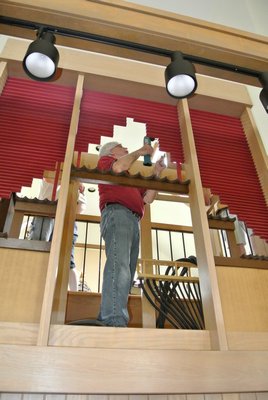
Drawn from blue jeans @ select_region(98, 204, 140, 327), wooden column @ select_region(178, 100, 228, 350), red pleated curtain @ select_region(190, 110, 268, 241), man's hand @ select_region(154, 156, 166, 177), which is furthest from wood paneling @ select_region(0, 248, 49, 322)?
red pleated curtain @ select_region(190, 110, 268, 241)

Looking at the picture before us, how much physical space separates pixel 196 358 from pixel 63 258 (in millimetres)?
742

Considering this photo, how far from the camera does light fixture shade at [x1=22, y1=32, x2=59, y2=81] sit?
1.14 meters

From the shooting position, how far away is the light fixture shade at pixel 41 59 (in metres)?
1.14

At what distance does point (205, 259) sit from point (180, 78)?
0.77 m

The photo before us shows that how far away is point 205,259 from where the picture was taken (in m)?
1.21

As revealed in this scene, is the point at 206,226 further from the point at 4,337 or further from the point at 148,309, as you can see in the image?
the point at 4,337

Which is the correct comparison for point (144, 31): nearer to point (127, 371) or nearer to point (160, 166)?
point (160, 166)

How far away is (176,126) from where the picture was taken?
1851mm

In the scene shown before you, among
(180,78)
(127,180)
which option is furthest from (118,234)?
(180,78)

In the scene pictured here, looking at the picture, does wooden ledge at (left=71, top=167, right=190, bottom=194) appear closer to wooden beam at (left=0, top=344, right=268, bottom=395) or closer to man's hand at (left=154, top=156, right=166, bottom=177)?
man's hand at (left=154, top=156, right=166, bottom=177)

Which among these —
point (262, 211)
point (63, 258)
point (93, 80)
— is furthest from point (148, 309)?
point (93, 80)

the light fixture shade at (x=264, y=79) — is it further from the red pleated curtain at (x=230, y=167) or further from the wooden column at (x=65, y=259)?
the wooden column at (x=65, y=259)

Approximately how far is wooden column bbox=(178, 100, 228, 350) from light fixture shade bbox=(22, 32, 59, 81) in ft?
2.45

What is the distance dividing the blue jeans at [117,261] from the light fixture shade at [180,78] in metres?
0.65
